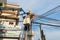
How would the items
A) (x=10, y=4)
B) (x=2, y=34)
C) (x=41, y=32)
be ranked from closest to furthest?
(x=2, y=34) → (x=10, y=4) → (x=41, y=32)

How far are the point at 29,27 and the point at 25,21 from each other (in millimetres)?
708

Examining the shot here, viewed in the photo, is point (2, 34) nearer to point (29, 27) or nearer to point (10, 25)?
point (10, 25)

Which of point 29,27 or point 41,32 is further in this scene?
point 41,32

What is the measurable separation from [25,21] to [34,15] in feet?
2.64

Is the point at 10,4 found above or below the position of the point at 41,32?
above

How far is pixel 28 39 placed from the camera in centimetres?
1498

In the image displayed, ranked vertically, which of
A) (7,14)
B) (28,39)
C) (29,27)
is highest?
(7,14)

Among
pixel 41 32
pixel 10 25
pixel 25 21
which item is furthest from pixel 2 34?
pixel 41 32

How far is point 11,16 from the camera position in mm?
14492

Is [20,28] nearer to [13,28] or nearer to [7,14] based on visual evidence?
[13,28]

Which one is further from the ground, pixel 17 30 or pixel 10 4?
pixel 10 4

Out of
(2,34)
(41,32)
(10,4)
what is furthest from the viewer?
(41,32)

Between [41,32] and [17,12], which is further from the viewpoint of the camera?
[41,32]

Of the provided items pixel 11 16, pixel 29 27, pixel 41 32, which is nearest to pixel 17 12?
pixel 11 16
